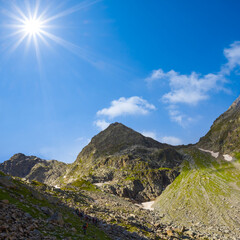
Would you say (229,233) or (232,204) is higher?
(232,204)

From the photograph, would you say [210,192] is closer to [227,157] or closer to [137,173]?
[137,173]

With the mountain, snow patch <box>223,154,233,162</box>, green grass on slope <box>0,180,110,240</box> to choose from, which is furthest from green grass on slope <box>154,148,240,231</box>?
green grass on slope <box>0,180,110,240</box>

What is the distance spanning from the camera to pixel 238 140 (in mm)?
166125

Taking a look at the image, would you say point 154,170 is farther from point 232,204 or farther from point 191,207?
point 232,204

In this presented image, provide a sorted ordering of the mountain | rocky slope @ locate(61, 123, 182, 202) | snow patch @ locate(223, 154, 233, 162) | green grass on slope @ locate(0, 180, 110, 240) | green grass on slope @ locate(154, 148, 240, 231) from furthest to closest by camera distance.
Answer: snow patch @ locate(223, 154, 233, 162), rocky slope @ locate(61, 123, 182, 202), green grass on slope @ locate(154, 148, 240, 231), the mountain, green grass on slope @ locate(0, 180, 110, 240)

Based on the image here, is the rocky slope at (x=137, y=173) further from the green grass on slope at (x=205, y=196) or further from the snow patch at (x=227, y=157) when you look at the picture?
the snow patch at (x=227, y=157)

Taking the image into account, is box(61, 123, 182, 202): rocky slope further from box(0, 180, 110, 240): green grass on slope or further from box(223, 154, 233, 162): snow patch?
box(0, 180, 110, 240): green grass on slope

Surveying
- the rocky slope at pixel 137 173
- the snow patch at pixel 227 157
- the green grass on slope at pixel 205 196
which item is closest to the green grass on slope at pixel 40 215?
the green grass on slope at pixel 205 196

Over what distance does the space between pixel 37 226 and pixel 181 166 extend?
540 ft

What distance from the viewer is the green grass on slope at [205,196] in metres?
79.6

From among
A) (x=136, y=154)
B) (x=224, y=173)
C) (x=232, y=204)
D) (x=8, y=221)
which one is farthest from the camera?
(x=136, y=154)

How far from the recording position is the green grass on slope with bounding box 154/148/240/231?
79562mm

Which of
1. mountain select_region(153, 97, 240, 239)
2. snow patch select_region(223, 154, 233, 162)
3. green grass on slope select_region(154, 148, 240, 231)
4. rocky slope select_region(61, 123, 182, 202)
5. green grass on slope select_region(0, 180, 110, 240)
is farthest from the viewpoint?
snow patch select_region(223, 154, 233, 162)

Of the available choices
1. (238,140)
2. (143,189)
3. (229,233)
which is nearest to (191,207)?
(229,233)
